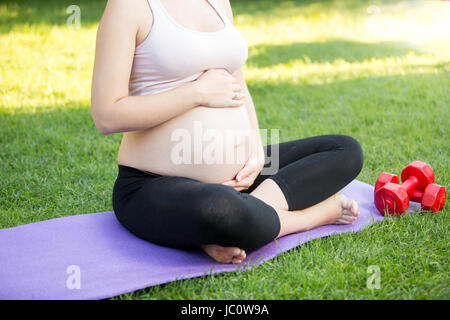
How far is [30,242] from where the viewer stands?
6.24 ft

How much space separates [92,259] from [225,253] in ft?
1.59

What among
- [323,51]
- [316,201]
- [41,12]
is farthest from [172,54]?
[41,12]

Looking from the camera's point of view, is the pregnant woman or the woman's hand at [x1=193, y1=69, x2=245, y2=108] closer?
the pregnant woman

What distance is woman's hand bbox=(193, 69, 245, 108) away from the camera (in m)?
1.83

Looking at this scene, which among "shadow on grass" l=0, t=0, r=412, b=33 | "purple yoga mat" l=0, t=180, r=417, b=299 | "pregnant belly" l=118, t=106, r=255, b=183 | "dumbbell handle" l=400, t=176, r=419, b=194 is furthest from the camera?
"shadow on grass" l=0, t=0, r=412, b=33

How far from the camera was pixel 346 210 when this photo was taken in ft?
6.84

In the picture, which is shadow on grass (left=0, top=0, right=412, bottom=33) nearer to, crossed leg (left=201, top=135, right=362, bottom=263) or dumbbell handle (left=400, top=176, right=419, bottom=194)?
crossed leg (left=201, top=135, right=362, bottom=263)

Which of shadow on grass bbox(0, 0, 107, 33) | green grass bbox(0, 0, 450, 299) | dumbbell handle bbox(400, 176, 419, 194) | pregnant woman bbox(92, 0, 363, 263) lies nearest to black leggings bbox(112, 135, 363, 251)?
pregnant woman bbox(92, 0, 363, 263)

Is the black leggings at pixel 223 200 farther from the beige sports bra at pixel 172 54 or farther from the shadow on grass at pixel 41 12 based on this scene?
the shadow on grass at pixel 41 12

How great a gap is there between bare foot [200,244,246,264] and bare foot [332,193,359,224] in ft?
1.81

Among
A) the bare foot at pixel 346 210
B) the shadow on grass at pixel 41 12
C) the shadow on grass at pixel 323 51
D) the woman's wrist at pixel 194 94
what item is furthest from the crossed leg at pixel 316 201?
the shadow on grass at pixel 41 12
